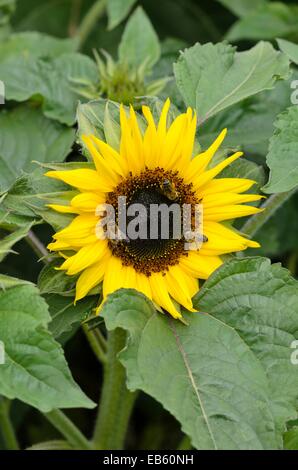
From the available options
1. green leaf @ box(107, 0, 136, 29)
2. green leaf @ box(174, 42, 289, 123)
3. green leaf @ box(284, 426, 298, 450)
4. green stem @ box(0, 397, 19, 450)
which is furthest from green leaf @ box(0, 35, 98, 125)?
green leaf @ box(284, 426, 298, 450)

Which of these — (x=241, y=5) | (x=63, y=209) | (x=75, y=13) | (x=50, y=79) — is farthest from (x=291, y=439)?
(x=75, y=13)

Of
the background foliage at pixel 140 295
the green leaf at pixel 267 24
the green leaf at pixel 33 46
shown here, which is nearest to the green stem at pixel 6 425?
the background foliage at pixel 140 295

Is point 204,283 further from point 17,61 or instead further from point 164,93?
point 17,61

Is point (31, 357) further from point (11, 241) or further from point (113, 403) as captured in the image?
point (113, 403)

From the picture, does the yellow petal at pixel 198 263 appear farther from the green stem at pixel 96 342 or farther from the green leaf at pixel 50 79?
the green leaf at pixel 50 79

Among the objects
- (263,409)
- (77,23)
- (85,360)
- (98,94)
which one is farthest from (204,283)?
(77,23)
